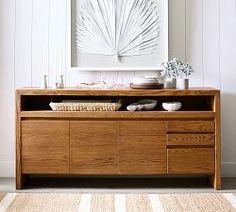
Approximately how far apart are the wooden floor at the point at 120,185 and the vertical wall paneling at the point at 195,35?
787 mm

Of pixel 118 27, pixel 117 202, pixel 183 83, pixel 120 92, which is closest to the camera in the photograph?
pixel 117 202

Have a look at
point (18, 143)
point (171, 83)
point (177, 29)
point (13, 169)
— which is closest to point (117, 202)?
point (18, 143)

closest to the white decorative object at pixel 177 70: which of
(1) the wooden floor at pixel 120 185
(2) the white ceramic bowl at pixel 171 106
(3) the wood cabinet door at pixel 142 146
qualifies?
(2) the white ceramic bowl at pixel 171 106

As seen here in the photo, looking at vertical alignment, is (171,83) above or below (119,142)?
above

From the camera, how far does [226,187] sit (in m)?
3.29

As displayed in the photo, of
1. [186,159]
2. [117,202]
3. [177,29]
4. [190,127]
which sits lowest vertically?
[117,202]

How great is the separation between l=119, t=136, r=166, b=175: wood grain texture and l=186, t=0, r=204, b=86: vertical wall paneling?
2.25 feet

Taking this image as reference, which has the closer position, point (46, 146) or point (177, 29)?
point (46, 146)

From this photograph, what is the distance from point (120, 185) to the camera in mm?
3350

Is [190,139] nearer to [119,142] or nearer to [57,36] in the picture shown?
[119,142]

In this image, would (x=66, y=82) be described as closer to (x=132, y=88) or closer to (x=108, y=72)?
(x=108, y=72)

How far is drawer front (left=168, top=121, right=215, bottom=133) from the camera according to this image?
3.21 metres

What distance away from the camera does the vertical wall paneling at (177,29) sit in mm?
3590

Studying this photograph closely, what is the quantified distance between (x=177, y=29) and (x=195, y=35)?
5.9 inches
